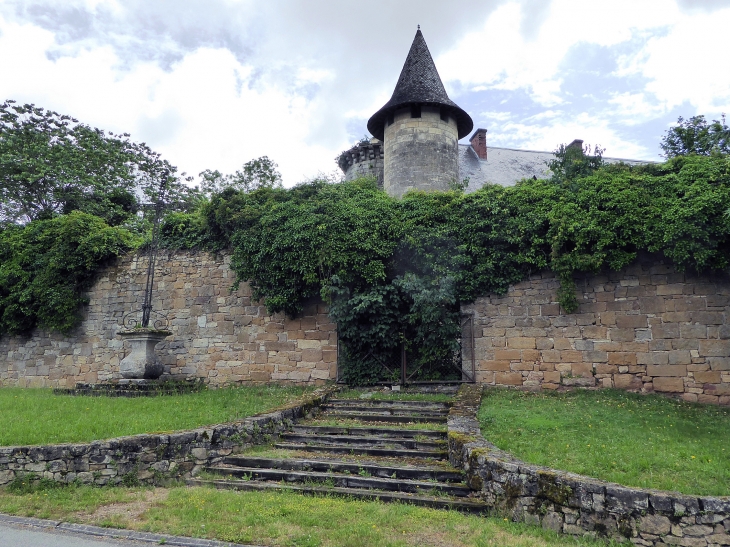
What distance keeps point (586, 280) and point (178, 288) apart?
10.3 metres

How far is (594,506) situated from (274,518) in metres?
3.05

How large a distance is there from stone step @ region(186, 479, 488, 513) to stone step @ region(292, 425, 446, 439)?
1.84 metres

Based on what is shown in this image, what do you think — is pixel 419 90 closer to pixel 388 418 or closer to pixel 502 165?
pixel 502 165

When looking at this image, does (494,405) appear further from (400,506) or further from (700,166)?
(700,166)

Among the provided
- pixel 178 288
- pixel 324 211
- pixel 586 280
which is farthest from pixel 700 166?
pixel 178 288

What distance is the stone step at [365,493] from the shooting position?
5578mm

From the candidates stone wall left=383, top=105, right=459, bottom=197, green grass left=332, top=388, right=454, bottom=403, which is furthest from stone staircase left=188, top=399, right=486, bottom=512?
stone wall left=383, top=105, right=459, bottom=197

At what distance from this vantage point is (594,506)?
4.73m

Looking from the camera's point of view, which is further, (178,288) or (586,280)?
(178,288)

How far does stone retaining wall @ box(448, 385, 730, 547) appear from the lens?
4375 millimetres

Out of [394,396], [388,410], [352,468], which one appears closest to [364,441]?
[352,468]

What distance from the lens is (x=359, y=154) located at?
968 inches

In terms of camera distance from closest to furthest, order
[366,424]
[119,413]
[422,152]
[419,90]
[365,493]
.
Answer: [365,493], [366,424], [119,413], [422,152], [419,90]

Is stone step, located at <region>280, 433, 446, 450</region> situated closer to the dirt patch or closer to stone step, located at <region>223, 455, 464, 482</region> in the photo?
stone step, located at <region>223, 455, 464, 482</region>
